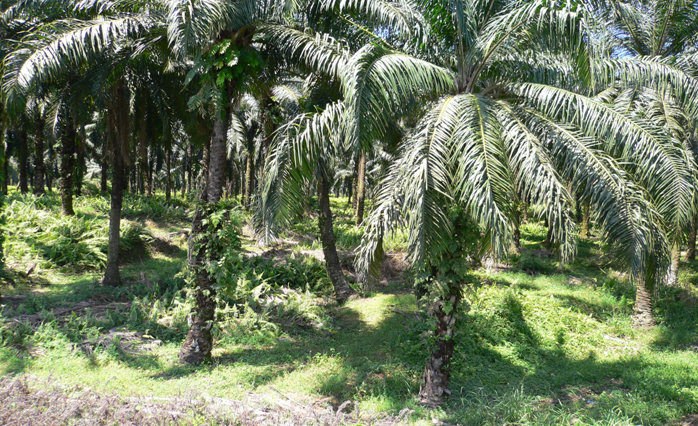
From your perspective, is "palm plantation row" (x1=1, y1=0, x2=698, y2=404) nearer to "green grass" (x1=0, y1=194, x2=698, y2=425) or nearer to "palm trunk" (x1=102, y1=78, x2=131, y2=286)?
"green grass" (x1=0, y1=194, x2=698, y2=425)

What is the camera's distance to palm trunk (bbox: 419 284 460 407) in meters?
6.10

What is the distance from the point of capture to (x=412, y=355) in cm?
762

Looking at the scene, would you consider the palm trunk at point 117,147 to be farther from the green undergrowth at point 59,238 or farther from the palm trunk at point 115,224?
the green undergrowth at point 59,238

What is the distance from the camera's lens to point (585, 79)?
6109mm

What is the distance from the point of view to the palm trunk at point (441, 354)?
20.0 feet

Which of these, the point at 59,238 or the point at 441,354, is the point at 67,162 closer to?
the point at 59,238

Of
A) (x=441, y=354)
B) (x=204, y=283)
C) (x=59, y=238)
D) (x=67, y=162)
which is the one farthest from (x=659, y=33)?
(x=67, y=162)

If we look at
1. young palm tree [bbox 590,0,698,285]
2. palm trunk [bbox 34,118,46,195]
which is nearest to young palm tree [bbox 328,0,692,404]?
young palm tree [bbox 590,0,698,285]

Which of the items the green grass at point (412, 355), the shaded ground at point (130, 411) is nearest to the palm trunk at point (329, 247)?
the green grass at point (412, 355)

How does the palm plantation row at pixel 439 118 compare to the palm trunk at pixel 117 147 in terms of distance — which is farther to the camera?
the palm trunk at pixel 117 147

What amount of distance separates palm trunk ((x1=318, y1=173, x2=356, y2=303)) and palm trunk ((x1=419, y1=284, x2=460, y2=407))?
494 centimetres

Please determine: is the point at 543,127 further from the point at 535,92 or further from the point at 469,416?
the point at 469,416

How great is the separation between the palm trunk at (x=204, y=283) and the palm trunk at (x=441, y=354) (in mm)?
3538

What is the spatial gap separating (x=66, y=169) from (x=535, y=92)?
13476 mm
